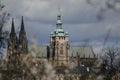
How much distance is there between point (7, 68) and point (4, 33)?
250cm

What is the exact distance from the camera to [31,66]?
2778 centimetres

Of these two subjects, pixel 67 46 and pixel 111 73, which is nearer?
pixel 111 73

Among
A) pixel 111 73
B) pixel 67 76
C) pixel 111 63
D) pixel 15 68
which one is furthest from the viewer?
pixel 111 63

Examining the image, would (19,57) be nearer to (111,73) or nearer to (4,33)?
(4,33)

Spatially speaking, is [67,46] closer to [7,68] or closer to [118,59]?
[118,59]

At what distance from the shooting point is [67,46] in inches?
7047

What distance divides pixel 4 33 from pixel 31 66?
10.3ft

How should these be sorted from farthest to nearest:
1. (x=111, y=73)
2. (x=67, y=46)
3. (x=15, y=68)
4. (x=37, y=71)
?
(x=67, y=46) → (x=111, y=73) → (x=15, y=68) → (x=37, y=71)

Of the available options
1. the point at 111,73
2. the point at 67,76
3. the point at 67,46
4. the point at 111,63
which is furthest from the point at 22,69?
the point at 67,46

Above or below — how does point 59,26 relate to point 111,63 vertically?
above

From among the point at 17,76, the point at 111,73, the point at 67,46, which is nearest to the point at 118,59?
the point at 111,73

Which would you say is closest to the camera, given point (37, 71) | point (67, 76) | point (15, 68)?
point (37, 71)

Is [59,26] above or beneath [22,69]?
above

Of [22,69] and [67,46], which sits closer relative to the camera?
[22,69]
